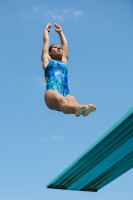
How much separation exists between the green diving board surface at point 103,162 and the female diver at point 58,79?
641 millimetres

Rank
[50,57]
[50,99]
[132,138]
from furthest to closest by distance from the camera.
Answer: [50,57]
[50,99]
[132,138]

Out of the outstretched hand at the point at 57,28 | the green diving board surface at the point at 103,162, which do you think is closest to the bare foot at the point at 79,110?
the green diving board surface at the point at 103,162

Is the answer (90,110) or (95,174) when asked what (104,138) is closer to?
(90,110)

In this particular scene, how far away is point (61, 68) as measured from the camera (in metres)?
7.99

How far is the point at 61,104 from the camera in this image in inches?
272

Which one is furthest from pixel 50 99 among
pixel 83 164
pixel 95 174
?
pixel 95 174

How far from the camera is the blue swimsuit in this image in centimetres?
765

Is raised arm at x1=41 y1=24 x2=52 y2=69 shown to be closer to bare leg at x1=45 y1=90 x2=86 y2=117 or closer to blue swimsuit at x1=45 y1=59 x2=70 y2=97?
blue swimsuit at x1=45 y1=59 x2=70 y2=97

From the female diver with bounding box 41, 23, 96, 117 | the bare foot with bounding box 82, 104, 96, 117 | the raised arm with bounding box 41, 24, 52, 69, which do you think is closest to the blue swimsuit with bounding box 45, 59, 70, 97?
the female diver with bounding box 41, 23, 96, 117

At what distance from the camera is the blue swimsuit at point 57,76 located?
25.1 feet

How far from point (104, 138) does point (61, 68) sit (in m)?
1.91

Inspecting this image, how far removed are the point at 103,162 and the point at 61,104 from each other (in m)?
1.60

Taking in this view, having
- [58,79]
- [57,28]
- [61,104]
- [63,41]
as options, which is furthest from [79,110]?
[57,28]

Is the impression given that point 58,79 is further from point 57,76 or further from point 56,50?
point 56,50
